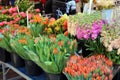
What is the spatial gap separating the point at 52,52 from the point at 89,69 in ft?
1.08

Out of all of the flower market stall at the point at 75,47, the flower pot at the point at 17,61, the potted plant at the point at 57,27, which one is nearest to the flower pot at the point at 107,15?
the flower market stall at the point at 75,47

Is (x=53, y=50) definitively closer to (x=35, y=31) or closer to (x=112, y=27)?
(x=112, y=27)

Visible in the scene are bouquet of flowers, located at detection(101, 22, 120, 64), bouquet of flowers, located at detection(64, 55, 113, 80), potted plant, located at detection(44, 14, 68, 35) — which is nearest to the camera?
bouquet of flowers, located at detection(64, 55, 113, 80)

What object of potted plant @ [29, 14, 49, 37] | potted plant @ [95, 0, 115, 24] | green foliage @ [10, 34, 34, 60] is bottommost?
green foliage @ [10, 34, 34, 60]

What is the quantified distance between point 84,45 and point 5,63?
0.84 meters

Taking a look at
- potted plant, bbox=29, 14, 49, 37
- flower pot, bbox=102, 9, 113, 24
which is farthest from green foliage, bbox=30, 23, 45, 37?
flower pot, bbox=102, 9, 113, 24

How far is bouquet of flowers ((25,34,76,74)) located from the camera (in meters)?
1.48

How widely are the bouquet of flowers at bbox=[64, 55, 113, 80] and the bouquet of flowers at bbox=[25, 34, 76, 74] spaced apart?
0.09m

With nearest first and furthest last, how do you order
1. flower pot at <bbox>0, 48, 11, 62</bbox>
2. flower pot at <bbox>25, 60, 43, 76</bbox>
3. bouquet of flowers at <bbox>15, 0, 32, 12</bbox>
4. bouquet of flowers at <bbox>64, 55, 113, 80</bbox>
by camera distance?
bouquet of flowers at <bbox>64, 55, 113, 80</bbox> < flower pot at <bbox>25, 60, 43, 76</bbox> < flower pot at <bbox>0, 48, 11, 62</bbox> < bouquet of flowers at <bbox>15, 0, 32, 12</bbox>

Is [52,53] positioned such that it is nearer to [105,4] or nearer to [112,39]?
[112,39]

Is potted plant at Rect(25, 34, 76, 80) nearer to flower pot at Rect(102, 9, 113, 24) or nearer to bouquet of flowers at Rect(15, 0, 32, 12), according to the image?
flower pot at Rect(102, 9, 113, 24)

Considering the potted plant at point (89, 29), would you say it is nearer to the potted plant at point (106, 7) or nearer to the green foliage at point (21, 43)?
the potted plant at point (106, 7)

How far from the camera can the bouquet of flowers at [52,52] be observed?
148 cm

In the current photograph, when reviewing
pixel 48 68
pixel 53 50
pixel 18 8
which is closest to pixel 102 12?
pixel 53 50
